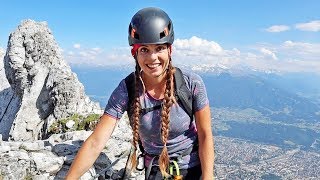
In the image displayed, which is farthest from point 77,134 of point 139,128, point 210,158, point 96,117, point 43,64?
point 43,64

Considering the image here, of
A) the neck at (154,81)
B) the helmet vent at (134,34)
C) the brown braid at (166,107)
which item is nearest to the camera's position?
the helmet vent at (134,34)

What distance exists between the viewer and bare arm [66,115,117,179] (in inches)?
235

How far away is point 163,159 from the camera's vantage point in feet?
22.2

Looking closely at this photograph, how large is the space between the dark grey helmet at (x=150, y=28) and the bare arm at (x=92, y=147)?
153cm

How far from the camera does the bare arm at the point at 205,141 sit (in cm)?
627

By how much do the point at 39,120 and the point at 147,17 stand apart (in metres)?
18.5

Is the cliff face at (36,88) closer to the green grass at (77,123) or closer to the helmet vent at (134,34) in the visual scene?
the green grass at (77,123)

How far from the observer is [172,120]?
651 cm

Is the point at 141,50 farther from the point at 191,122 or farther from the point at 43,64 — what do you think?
the point at 43,64

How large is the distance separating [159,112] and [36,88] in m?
20.0

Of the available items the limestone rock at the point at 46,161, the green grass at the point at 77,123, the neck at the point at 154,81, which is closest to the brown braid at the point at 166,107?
the neck at the point at 154,81

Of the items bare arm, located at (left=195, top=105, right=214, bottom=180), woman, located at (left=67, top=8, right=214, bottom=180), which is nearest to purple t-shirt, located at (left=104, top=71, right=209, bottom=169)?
woman, located at (left=67, top=8, right=214, bottom=180)

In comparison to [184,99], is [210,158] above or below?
below

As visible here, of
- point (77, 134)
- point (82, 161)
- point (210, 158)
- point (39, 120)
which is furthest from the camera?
point (39, 120)
